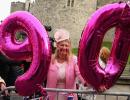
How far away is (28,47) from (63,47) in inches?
20.0

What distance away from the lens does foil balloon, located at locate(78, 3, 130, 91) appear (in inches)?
187

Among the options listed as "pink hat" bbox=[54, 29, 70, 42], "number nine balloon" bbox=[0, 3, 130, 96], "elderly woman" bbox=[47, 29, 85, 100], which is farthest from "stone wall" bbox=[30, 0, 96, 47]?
"number nine balloon" bbox=[0, 3, 130, 96]

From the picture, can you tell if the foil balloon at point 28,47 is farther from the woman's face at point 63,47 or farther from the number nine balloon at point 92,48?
the woman's face at point 63,47

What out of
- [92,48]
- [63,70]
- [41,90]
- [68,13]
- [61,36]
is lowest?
[41,90]

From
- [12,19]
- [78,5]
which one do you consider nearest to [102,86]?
[12,19]

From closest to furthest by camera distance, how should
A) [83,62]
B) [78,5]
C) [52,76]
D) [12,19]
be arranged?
[83,62] → [12,19] → [52,76] → [78,5]

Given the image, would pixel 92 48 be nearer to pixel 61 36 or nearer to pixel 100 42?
pixel 100 42

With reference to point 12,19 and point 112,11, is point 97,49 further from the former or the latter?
point 12,19

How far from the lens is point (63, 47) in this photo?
543 cm

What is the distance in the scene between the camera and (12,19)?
512cm

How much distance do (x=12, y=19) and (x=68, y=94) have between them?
807 millimetres

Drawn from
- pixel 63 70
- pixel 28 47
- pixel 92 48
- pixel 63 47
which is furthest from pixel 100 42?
pixel 63 70

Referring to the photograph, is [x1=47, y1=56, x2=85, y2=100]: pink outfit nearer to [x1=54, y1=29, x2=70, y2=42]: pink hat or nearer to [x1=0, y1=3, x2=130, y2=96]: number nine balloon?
[x1=54, y1=29, x2=70, y2=42]: pink hat

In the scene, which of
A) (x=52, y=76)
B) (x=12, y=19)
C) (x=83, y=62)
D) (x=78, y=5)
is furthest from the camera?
(x=78, y=5)
